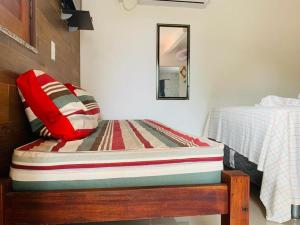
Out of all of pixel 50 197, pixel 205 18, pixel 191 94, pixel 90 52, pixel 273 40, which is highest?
pixel 205 18

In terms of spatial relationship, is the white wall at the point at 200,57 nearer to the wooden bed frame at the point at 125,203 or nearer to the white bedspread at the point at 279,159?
the white bedspread at the point at 279,159

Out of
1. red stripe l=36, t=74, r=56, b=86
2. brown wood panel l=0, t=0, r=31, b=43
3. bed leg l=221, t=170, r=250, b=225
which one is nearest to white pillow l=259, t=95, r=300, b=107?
bed leg l=221, t=170, r=250, b=225

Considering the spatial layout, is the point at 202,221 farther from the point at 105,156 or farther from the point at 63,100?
the point at 63,100

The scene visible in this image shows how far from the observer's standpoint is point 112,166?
87 centimetres

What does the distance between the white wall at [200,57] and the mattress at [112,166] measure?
200 cm

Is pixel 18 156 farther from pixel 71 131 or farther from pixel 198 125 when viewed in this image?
pixel 198 125

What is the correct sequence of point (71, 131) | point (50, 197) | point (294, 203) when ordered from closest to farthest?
1. point (50, 197)
2. point (71, 131)
3. point (294, 203)

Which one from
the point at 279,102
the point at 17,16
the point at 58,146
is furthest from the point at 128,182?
the point at 279,102

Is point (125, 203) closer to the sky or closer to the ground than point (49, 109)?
closer to the ground

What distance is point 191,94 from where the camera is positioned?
301 centimetres

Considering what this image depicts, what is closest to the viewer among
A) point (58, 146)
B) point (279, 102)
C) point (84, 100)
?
point (58, 146)

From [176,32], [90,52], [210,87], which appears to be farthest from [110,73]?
[210,87]

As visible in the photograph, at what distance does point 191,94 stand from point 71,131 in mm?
2149

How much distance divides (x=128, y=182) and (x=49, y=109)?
1.51ft
